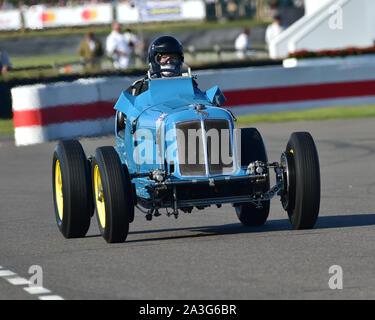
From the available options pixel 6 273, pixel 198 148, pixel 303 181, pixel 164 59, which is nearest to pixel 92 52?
pixel 164 59

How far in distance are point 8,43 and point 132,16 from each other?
7.49 metres

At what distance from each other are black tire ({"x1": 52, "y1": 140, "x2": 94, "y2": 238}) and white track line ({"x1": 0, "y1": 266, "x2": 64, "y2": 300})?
127cm

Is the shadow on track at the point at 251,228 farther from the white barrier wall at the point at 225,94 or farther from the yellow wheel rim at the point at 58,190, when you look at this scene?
the white barrier wall at the point at 225,94

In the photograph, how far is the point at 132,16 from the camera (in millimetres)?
57500

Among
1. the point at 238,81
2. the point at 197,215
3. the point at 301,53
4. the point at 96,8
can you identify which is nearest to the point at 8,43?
the point at 96,8

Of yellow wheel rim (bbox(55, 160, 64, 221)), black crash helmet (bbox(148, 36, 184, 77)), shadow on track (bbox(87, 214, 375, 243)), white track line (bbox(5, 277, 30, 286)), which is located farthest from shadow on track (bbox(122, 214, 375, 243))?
white track line (bbox(5, 277, 30, 286))

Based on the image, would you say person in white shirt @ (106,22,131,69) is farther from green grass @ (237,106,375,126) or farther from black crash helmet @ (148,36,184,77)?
black crash helmet @ (148,36,184,77)

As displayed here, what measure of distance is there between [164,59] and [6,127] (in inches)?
548

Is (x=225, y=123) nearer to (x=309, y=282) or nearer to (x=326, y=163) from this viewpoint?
(x=309, y=282)

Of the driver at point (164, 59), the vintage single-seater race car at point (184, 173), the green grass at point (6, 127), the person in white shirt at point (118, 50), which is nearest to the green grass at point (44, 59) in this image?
the person in white shirt at point (118, 50)

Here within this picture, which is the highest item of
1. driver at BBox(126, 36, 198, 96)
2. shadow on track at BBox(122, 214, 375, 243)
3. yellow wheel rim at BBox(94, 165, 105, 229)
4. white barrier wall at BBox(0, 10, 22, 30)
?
driver at BBox(126, 36, 198, 96)

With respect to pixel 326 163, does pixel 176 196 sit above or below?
above

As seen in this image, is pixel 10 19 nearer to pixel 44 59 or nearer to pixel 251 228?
pixel 44 59

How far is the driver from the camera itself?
34.6 feet
